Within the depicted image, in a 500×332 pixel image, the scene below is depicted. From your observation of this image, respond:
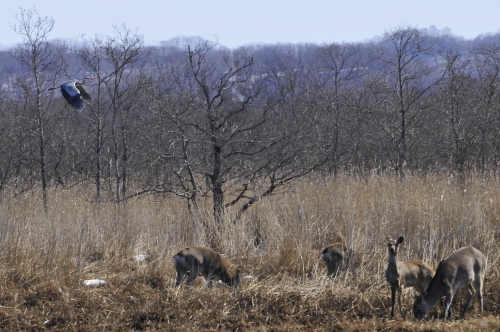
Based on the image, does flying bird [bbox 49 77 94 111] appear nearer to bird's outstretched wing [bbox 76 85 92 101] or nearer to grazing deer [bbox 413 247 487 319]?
bird's outstretched wing [bbox 76 85 92 101]

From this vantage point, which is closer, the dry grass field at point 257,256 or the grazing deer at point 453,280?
the grazing deer at point 453,280

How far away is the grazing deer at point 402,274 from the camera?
689cm

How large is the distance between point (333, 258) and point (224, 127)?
3.29m

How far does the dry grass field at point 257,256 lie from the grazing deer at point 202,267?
0.15m

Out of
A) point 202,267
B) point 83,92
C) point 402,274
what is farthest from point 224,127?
point 402,274

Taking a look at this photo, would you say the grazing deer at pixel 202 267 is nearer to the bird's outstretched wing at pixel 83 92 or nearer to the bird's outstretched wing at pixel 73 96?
the bird's outstretched wing at pixel 73 96

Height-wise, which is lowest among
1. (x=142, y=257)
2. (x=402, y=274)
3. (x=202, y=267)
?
(x=142, y=257)

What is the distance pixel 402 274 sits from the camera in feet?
23.6

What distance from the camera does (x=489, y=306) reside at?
7.71 metres

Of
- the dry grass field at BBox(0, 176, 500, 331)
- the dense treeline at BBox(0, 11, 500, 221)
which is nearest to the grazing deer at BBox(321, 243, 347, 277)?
the dry grass field at BBox(0, 176, 500, 331)

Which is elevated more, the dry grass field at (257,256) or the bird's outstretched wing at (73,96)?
the bird's outstretched wing at (73,96)

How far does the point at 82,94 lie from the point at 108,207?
1887 mm

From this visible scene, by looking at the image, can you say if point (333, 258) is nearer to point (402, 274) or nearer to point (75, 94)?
point (402, 274)

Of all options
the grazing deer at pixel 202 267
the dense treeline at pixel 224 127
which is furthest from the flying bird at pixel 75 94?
the grazing deer at pixel 202 267
